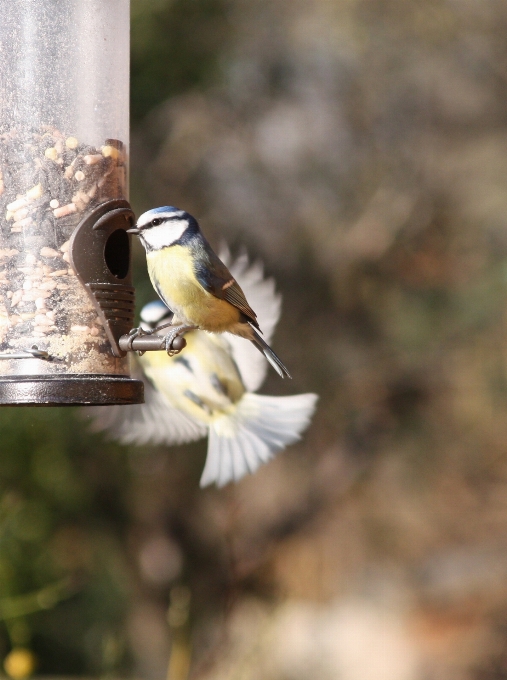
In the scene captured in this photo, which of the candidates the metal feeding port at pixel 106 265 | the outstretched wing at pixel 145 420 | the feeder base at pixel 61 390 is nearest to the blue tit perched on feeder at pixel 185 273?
the metal feeding port at pixel 106 265

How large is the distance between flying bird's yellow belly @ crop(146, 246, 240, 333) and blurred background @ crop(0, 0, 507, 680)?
2.28 meters

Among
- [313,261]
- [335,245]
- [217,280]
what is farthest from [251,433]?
[335,245]

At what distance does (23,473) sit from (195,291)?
7.36 ft

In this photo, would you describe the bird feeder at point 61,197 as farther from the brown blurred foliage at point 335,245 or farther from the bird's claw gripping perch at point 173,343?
the brown blurred foliage at point 335,245

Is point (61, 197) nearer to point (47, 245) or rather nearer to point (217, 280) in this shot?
point (47, 245)

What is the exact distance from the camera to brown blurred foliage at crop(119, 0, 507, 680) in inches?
201

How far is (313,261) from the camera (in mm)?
5195

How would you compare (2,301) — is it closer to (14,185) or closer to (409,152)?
(14,185)

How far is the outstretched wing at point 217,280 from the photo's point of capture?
2496 mm

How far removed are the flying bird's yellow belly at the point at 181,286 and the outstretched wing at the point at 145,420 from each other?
95 centimetres

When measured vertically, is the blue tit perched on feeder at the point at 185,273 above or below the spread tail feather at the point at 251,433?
above

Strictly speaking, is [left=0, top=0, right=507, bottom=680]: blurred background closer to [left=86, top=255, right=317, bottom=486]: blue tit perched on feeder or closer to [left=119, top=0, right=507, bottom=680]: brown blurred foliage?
[left=119, top=0, right=507, bottom=680]: brown blurred foliage

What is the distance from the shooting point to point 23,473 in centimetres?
432

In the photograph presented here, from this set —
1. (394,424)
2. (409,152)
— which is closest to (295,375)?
(394,424)
